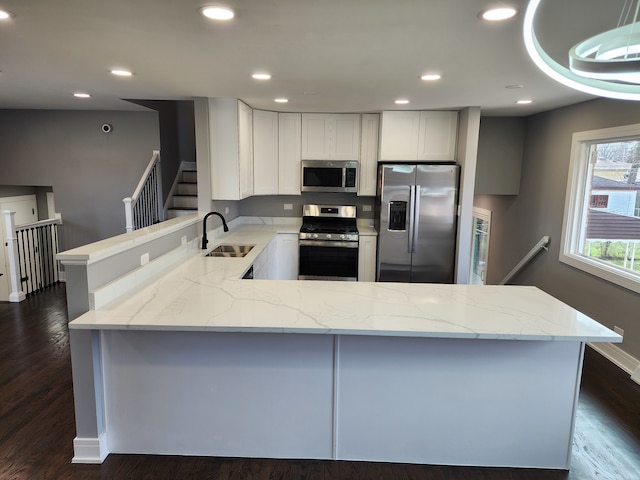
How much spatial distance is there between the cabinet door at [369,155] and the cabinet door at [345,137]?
0.26 feet

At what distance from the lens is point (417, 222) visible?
16.0ft

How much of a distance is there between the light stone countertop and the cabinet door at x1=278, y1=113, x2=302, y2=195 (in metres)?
2.72

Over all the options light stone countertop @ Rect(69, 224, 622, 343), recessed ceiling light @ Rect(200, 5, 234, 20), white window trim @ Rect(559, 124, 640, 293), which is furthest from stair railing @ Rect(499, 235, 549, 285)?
recessed ceiling light @ Rect(200, 5, 234, 20)

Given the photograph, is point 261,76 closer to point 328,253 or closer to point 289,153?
point 289,153

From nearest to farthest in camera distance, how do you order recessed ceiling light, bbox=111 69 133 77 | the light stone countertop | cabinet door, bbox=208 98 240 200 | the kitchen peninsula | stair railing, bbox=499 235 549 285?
the light stone countertop, the kitchen peninsula, recessed ceiling light, bbox=111 69 133 77, cabinet door, bbox=208 98 240 200, stair railing, bbox=499 235 549 285

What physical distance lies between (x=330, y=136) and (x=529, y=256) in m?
2.98

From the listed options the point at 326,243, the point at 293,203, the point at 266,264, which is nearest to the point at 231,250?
the point at 266,264

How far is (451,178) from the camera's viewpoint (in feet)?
15.6

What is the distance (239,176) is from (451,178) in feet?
8.17

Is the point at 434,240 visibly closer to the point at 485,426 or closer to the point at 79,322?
the point at 485,426

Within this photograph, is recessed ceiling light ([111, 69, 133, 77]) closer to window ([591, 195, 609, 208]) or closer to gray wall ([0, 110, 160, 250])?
gray wall ([0, 110, 160, 250])

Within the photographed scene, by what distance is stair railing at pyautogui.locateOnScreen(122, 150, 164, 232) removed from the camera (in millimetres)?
5254

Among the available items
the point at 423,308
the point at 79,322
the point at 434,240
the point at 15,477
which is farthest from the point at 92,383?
the point at 434,240

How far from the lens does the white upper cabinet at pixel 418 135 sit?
16.0ft
